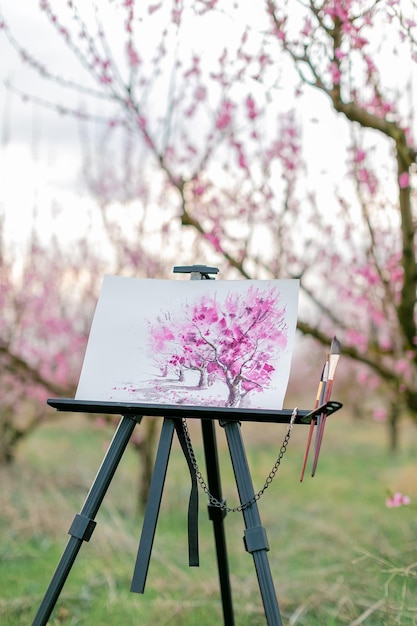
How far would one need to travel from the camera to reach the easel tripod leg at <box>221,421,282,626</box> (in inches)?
93.7

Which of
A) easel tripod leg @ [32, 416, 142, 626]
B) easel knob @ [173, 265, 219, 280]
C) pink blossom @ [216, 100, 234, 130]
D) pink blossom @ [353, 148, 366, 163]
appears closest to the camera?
easel tripod leg @ [32, 416, 142, 626]

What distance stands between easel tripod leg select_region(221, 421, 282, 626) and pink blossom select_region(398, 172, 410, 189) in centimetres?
185

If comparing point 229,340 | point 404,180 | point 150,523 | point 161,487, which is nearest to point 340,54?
point 404,180

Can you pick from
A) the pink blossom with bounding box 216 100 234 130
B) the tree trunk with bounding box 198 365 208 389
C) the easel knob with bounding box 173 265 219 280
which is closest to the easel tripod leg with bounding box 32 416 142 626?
the tree trunk with bounding box 198 365 208 389

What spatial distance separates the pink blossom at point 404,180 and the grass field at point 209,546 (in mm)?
1474

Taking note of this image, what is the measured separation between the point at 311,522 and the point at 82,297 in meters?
2.93

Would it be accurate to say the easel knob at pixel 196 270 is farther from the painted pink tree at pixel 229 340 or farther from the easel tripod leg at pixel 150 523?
the easel tripod leg at pixel 150 523

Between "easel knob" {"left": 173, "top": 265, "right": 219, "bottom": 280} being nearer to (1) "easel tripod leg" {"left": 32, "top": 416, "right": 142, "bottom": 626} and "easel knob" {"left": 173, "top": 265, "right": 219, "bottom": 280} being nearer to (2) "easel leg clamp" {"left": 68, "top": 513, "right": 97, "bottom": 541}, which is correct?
(1) "easel tripod leg" {"left": 32, "top": 416, "right": 142, "bottom": 626}

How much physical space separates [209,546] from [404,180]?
3.03 m

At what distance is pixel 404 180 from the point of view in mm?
3939

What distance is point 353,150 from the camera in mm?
4930

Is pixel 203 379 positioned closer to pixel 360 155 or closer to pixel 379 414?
pixel 360 155

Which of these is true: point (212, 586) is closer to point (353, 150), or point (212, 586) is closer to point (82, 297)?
point (353, 150)

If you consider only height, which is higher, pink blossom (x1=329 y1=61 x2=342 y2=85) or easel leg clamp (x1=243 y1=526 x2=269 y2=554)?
pink blossom (x1=329 y1=61 x2=342 y2=85)
